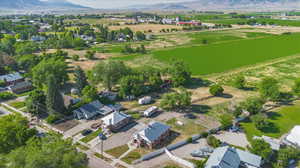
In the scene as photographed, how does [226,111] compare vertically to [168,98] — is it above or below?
below

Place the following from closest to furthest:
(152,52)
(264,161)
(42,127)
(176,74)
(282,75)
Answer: (264,161), (42,127), (176,74), (282,75), (152,52)

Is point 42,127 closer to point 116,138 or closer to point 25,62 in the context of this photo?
point 116,138

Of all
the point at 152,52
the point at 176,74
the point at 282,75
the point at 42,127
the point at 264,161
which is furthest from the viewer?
the point at 152,52

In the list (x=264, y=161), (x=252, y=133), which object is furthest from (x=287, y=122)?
(x=264, y=161)

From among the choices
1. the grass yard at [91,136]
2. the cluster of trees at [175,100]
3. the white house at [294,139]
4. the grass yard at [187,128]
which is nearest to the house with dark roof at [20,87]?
the grass yard at [91,136]

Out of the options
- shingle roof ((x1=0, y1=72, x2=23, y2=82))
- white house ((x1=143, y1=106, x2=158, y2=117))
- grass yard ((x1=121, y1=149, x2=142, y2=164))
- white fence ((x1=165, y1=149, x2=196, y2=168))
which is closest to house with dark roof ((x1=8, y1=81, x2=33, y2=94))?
shingle roof ((x1=0, y1=72, x2=23, y2=82))

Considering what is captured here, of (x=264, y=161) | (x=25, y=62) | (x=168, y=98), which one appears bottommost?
(x=264, y=161)
